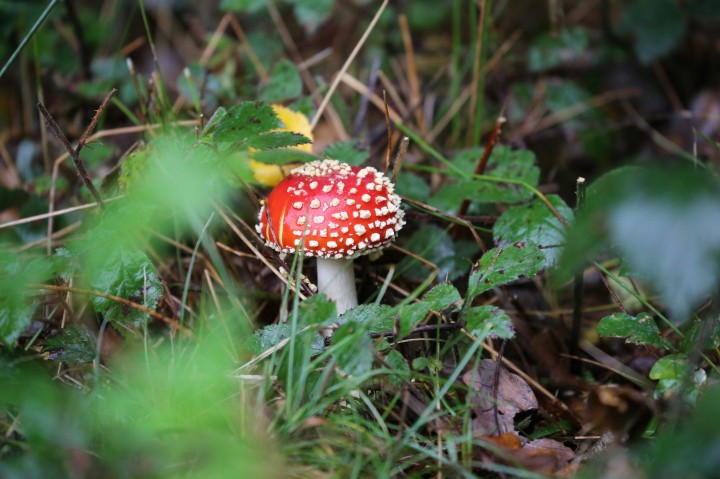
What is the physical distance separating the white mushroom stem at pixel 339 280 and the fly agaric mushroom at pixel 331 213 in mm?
145

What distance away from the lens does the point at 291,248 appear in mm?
1752

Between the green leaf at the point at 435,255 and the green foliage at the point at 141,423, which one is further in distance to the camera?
the green leaf at the point at 435,255

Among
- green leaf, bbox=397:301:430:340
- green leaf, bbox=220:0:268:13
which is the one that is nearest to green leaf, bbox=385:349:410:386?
green leaf, bbox=397:301:430:340

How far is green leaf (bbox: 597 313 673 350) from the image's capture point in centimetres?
161

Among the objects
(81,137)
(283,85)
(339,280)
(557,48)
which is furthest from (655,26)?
(81,137)

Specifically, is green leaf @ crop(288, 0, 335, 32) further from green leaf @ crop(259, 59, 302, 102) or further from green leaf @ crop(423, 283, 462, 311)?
green leaf @ crop(423, 283, 462, 311)

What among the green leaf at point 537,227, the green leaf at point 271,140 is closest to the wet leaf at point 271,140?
the green leaf at point 271,140

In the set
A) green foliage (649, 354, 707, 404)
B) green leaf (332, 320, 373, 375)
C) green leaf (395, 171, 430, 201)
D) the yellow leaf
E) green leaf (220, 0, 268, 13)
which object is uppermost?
green leaf (220, 0, 268, 13)

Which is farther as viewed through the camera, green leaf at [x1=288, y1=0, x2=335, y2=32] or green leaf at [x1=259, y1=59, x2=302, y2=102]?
green leaf at [x1=288, y1=0, x2=335, y2=32]

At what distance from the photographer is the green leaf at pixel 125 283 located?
66.2 inches

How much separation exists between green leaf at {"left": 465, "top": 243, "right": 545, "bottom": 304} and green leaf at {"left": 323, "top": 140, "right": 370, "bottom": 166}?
0.68 meters

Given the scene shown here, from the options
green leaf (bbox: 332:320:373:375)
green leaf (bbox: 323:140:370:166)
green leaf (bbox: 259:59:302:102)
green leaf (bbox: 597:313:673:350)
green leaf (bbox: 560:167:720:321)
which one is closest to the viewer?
green leaf (bbox: 560:167:720:321)

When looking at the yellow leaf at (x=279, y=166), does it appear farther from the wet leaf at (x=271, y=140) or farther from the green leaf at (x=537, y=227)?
the green leaf at (x=537, y=227)

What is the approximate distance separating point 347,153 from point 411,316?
0.93 m
